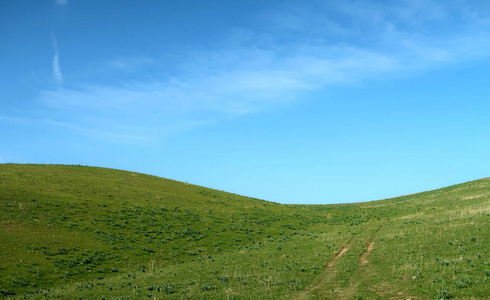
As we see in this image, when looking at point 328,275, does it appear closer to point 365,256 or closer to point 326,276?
point 326,276

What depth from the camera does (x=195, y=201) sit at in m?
63.8

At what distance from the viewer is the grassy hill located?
886 inches

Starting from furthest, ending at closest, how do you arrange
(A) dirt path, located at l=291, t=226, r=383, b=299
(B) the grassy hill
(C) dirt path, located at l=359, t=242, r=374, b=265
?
1. (C) dirt path, located at l=359, t=242, r=374, b=265
2. (B) the grassy hill
3. (A) dirt path, located at l=291, t=226, r=383, b=299

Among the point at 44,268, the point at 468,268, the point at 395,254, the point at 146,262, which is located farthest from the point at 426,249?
the point at 44,268

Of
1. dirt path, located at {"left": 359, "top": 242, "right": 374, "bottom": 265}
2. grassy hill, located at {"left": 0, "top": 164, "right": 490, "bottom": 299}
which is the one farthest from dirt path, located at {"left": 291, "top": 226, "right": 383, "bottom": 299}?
grassy hill, located at {"left": 0, "top": 164, "right": 490, "bottom": 299}

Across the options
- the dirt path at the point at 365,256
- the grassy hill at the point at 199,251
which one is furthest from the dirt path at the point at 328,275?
the grassy hill at the point at 199,251

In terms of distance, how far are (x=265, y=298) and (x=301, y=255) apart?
13.0 metres

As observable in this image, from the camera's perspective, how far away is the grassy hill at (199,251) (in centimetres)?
2252

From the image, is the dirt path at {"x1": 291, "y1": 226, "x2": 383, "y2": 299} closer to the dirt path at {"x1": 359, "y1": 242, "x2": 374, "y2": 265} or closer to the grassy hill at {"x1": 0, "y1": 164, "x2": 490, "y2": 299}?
the dirt path at {"x1": 359, "y1": 242, "x2": 374, "y2": 265}

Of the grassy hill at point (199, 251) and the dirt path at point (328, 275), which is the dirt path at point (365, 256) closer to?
the dirt path at point (328, 275)

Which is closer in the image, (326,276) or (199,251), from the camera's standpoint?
(326,276)

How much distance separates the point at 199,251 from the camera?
1586 inches

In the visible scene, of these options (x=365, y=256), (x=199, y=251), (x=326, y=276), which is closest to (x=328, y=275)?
(x=326, y=276)

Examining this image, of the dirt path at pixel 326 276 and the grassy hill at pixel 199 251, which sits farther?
the grassy hill at pixel 199 251
